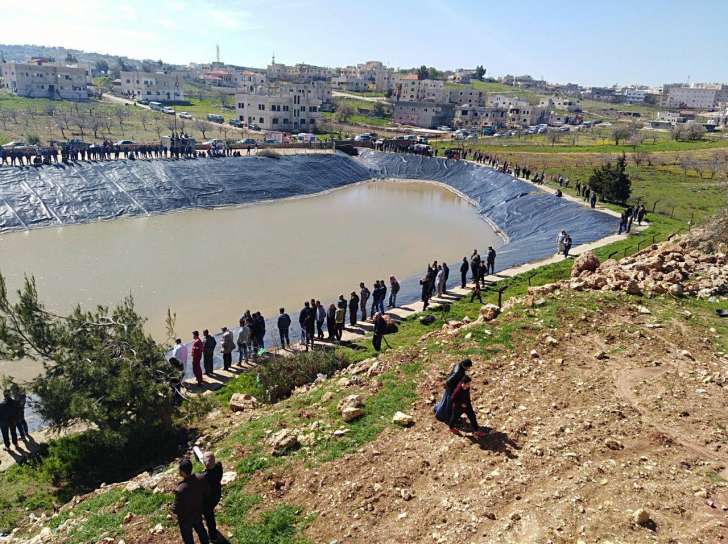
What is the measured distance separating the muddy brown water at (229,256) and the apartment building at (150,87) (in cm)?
7711

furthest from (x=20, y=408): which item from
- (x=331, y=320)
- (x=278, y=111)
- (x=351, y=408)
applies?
(x=278, y=111)

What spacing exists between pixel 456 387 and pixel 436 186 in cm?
4576

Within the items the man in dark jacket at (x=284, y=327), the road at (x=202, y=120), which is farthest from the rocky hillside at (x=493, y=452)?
the road at (x=202, y=120)

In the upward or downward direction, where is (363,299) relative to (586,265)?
downward

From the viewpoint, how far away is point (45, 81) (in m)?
92.4

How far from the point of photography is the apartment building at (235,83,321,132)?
238ft

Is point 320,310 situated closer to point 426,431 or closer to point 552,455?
point 426,431

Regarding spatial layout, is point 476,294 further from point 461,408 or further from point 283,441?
point 283,441

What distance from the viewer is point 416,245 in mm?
31062

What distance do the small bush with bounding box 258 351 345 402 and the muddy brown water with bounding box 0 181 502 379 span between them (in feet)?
19.3

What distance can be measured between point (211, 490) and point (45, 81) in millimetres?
106846

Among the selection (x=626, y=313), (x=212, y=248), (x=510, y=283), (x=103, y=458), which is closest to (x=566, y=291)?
(x=626, y=313)

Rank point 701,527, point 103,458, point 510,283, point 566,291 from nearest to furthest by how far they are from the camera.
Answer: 1. point 701,527
2. point 103,458
3. point 566,291
4. point 510,283

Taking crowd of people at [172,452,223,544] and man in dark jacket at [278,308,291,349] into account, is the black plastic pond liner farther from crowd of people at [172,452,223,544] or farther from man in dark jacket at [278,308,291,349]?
crowd of people at [172,452,223,544]
